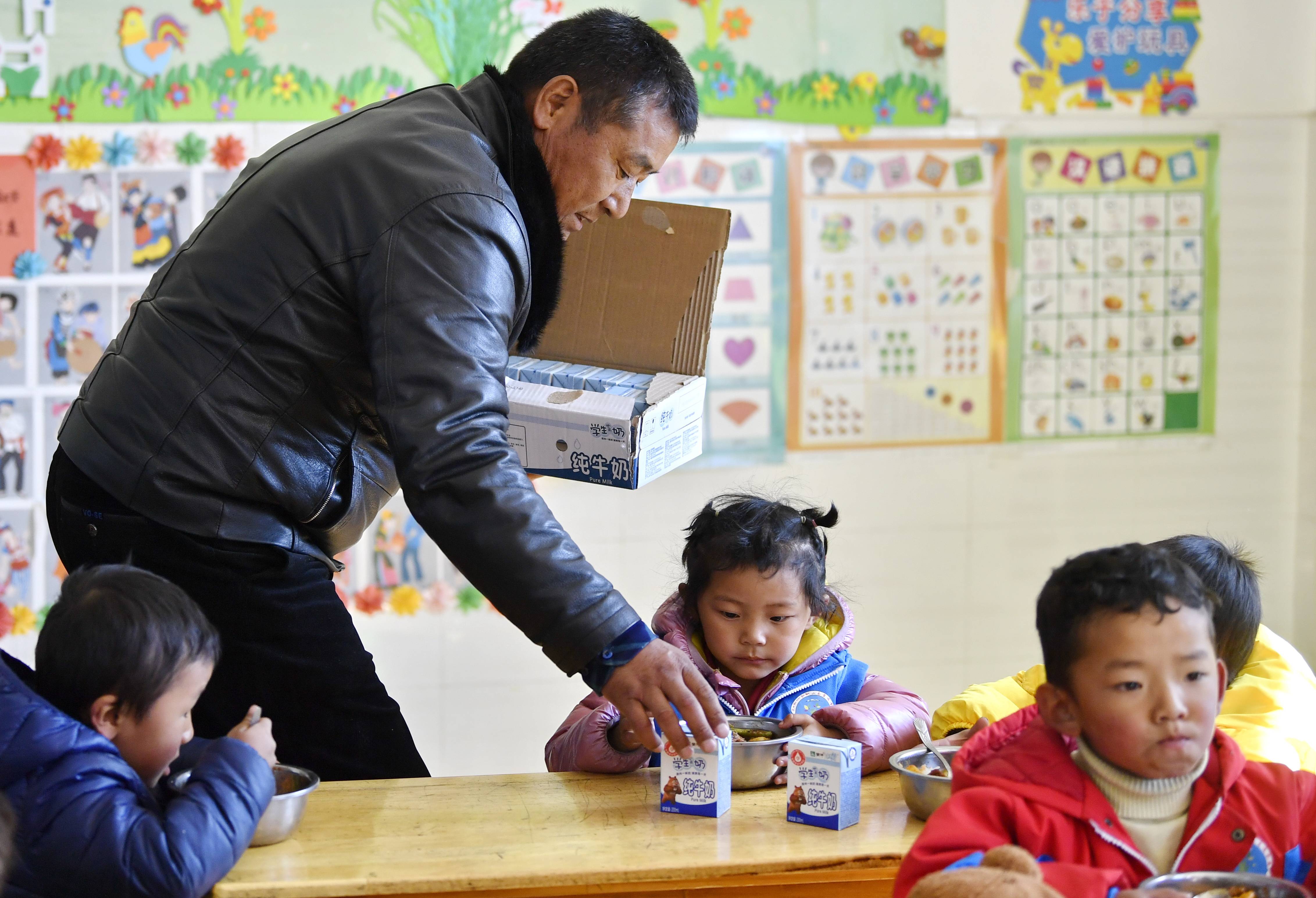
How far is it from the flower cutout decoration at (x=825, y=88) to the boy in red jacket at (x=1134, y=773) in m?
2.57

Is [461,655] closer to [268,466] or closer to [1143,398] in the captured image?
[268,466]

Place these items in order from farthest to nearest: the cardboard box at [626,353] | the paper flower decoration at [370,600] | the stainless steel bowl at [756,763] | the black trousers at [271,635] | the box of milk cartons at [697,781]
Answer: the paper flower decoration at [370,600], the cardboard box at [626,353], the black trousers at [271,635], the stainless steel bowl at [756,763], the box of milk cartons at [697,781]

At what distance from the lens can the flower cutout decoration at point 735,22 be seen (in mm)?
3533

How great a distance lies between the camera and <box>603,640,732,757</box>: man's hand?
1.50m

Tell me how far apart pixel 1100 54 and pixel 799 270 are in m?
1.15

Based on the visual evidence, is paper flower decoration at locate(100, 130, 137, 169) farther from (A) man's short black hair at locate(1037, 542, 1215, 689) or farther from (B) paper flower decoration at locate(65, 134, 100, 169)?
(A) man's short black hair at locate(1037, 542, 1215, 689)

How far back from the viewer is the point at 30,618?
3.46m

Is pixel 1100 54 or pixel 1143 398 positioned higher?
pixel 1100 54

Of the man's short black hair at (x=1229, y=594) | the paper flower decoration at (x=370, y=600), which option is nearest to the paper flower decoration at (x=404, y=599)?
the paper flower decoration at (x=370, y=600)

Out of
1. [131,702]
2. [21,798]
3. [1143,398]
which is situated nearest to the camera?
[21,798]

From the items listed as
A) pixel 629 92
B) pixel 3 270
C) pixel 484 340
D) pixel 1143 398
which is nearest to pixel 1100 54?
pixel 1143 398

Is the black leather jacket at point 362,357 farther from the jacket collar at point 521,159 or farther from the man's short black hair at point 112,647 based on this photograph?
the man's short black hair at point 112,647

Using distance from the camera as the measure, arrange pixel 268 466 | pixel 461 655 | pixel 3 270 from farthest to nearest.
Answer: pixel 461 655
pixel 3 270
pixel 268 466

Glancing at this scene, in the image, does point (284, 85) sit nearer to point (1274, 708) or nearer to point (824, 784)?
point (824, 784)
